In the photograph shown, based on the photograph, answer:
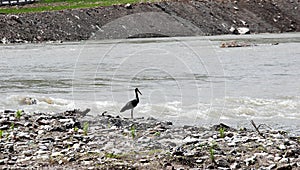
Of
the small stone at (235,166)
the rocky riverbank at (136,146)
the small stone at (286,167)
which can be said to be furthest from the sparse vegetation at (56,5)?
the small stone at (286,167)

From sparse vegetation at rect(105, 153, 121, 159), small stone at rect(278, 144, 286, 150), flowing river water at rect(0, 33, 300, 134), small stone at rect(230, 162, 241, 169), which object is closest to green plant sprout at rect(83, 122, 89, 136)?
sparse vegetation at rect(105, 153, 121, 159)

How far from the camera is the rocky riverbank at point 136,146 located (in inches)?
522

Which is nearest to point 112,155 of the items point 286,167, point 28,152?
point 28,152

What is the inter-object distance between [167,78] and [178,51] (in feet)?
66.4

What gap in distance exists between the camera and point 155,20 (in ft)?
302

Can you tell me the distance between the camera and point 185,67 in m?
42.5

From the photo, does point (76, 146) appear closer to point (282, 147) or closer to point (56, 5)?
point (282, 147)

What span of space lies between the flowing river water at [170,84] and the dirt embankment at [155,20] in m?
24.6

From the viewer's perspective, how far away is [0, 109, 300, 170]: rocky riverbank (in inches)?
522

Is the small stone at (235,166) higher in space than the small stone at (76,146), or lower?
lower

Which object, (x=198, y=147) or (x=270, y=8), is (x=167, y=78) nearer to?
(x=198, y=147)

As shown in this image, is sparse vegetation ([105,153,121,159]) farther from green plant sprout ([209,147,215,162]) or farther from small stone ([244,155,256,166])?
→ small stone ([244,155,256,166])

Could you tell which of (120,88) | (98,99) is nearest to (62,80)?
(120,88)

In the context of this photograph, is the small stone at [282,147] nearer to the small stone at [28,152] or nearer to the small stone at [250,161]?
the small stone at [250,161]
